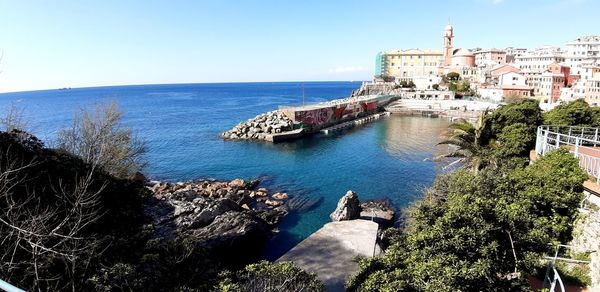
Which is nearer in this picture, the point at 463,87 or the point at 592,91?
the point at 592,91

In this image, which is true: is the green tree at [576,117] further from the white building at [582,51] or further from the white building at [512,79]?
the white building at [582,51]

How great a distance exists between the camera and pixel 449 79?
95.8m

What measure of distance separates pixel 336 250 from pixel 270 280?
7.46m

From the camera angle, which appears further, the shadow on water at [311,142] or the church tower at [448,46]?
the church tower at [448,46]

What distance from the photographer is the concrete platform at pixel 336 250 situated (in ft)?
42.5

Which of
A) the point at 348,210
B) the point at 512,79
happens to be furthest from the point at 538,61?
the point at 348,210

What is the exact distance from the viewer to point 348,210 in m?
19.2

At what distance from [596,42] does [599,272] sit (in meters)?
130

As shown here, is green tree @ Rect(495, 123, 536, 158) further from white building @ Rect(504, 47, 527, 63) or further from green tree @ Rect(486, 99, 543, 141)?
white building @ Rect(504, 47, 527, 63)

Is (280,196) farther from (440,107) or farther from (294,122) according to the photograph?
(440,107)

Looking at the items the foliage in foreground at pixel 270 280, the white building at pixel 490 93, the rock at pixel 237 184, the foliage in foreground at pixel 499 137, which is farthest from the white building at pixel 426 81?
the foliage in foreground at pixel 270 280

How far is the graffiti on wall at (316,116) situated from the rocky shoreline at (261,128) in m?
2.05

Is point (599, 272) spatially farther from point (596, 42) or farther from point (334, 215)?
point (596, 42)

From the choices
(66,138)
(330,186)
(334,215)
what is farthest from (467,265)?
(66,138)
